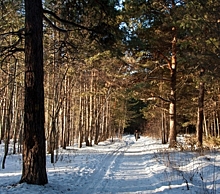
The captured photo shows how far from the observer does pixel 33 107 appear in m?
7.41

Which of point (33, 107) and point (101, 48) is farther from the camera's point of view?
point (101, 48)

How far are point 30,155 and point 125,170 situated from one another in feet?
16.0

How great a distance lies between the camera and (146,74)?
62.8ft

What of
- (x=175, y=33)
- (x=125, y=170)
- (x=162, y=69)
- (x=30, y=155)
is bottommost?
(x=125, y=170)

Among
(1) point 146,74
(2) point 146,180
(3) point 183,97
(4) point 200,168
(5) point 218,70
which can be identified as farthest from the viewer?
(3) point 183,97

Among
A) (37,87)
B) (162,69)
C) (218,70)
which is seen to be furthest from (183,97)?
(37,87)

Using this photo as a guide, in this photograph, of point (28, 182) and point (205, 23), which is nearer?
point (28, 182)

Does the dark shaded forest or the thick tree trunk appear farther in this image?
the dark shaded forest

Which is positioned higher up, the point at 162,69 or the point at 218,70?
the point at 162,69

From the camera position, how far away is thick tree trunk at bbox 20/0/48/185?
7340 mm

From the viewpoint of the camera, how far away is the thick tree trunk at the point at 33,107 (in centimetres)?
734

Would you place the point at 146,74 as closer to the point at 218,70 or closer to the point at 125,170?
the point at 218,70

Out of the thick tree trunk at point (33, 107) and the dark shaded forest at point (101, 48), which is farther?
the dark shaded forest at point (101, 48)

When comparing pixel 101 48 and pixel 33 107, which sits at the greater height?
pixel 101 48
